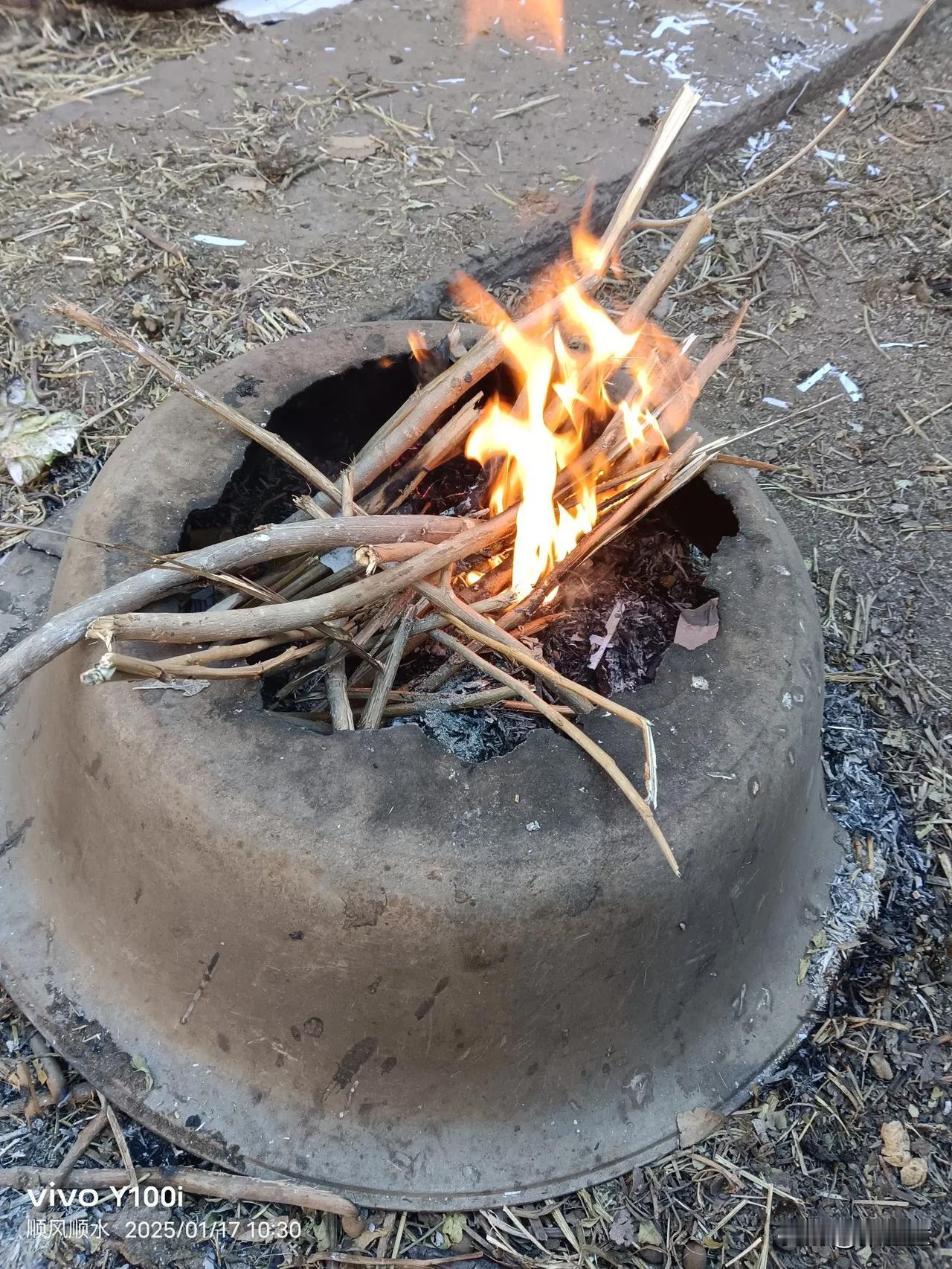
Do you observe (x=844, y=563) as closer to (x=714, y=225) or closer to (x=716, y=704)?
(x=716, y=704)

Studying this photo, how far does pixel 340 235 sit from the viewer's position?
12.9ft

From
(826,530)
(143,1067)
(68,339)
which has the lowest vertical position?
(826,530)

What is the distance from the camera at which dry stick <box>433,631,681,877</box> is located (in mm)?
1509

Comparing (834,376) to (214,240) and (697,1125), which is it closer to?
(214,240)

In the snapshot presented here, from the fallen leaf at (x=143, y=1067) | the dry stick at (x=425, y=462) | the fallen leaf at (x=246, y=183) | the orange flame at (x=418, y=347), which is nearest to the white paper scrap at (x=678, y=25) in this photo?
the fallen leaf at (x=246, y=183)

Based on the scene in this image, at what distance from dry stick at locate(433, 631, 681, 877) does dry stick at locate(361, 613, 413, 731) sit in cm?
16

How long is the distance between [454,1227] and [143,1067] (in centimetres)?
66

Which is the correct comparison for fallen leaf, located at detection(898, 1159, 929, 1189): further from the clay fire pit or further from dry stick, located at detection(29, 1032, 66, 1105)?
dry stick, located at detection(29, 1032, 66, 1105)

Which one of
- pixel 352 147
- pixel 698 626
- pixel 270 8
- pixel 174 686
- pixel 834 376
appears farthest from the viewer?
pixel 270 8

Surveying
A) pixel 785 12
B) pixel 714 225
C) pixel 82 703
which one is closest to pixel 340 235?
pixel 714 225

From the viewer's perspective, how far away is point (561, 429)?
7.32ft

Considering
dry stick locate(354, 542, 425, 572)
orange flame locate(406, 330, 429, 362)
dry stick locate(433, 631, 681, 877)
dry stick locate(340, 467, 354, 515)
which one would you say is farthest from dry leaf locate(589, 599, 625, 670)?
orange flame locate(406, 330, 429, 362)

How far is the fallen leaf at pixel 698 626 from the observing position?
1.86m

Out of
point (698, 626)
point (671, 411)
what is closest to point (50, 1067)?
point (698, 626)
